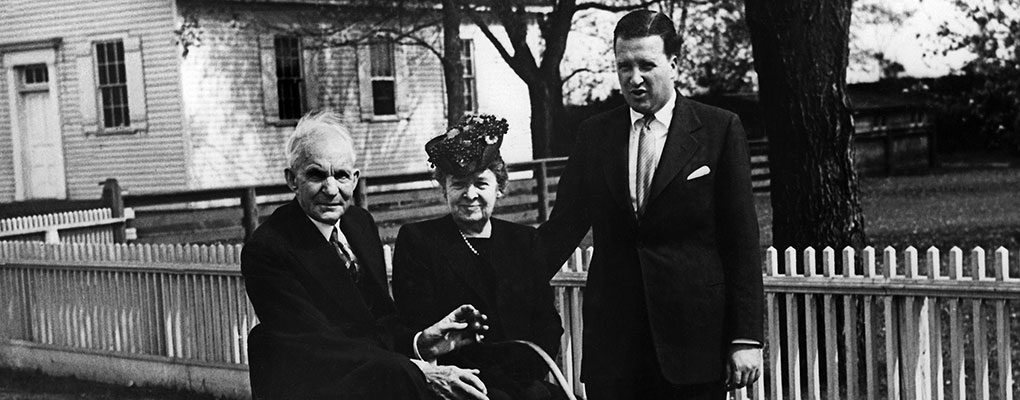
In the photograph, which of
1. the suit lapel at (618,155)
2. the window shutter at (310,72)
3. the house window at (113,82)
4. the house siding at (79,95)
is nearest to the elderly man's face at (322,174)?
the suit lapel at (618,155)

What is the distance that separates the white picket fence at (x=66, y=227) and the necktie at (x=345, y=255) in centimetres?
962

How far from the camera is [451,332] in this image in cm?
406

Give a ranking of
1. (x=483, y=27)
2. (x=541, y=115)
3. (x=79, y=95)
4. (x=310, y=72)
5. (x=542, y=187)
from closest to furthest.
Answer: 1. (x=542, y=187)
2. (x=79, y=95)
3. (x=310, y=72)
4. (x=483, y=27)
5. (x=541, y=115)

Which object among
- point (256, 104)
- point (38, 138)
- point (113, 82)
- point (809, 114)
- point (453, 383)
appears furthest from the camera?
point (38, 138)

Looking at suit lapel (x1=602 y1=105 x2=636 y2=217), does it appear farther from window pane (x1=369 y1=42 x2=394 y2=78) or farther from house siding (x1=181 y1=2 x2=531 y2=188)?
window pane (x1=369 y1=42 x2=394 y2=78)

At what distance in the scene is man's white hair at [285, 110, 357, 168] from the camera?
3.99m

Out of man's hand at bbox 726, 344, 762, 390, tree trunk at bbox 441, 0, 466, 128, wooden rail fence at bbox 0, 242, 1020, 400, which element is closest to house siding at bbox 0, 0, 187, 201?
tree trunk at bbox 441, 0, 466, 128

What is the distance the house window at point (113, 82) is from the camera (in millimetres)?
23556

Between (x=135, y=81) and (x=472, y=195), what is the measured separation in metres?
19.9

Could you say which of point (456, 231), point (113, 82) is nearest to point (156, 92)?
point (113, 82)

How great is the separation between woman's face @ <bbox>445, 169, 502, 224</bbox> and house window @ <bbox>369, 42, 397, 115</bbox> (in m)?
22.6

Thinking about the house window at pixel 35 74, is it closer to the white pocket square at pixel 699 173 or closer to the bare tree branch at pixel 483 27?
the bare tree branch at pixel 483 27

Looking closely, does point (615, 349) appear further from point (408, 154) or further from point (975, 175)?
point (975, 175)

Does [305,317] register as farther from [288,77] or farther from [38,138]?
[38,138]
